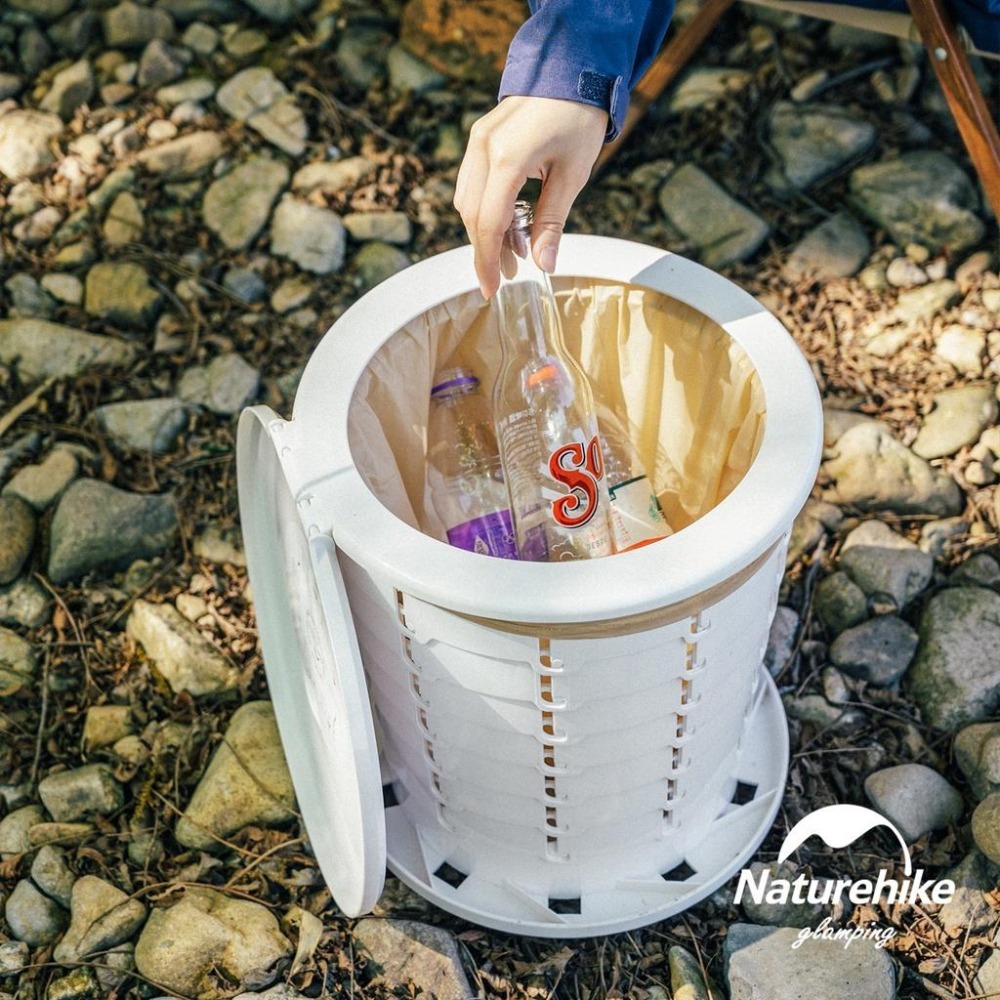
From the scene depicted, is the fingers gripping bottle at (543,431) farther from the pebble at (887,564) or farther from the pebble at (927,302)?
the pebble at (927,302)

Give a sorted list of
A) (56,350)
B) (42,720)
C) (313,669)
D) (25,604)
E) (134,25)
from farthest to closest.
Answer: (134,25), (56,350), (25,604), (42,720), (313,669)

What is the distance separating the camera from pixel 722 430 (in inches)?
48.2

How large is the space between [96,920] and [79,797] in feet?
0.59

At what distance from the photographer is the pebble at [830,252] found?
1972 mm

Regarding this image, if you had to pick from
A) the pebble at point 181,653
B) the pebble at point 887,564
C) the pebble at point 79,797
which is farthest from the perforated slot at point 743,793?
the pebble at point 79,797

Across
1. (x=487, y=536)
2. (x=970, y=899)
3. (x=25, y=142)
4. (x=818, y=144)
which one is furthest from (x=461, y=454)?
(x=25, y=142)

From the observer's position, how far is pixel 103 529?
1662 mm

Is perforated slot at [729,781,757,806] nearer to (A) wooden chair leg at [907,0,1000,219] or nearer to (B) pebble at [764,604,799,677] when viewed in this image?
(B) pebble at [764,604,799,677]

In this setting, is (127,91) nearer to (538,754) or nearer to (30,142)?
(30,142)

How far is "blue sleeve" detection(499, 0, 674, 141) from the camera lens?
1.01 meters

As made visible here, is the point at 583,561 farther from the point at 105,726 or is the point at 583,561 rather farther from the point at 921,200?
the point at 921,200

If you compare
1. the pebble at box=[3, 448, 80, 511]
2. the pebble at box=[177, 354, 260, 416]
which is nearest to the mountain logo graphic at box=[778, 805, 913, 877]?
the pebble at box=[177, 354, 260, 416]

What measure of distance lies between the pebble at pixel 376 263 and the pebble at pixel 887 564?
96cm

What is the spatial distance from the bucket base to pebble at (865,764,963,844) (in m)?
0.13
